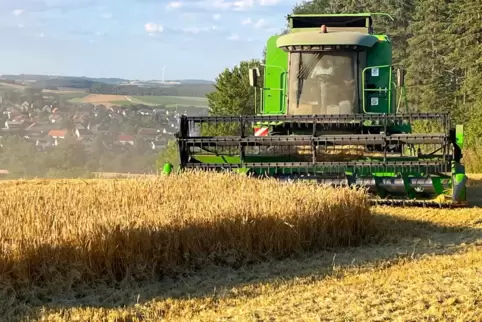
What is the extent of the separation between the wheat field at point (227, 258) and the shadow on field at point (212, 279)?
0.5 inches

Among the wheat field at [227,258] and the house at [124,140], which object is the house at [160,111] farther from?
the wheat field at [227,258]

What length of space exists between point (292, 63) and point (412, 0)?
36319mm

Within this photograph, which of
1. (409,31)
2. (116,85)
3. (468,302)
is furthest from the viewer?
(116,85)

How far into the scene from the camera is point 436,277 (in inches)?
200

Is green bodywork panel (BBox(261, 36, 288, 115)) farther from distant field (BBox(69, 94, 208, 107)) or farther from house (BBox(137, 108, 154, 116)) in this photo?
distant field (BBox(69, 94, 208, 107))

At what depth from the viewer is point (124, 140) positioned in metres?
34.2

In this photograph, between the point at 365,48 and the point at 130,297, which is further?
the point at 365,48

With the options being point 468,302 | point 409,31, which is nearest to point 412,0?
point 409,31

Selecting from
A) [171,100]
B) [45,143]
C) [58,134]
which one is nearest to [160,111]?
[171,100]

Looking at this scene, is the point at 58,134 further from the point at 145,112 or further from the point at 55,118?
the point at 145,112

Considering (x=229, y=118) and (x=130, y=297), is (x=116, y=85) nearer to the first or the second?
(x=229, y=118)

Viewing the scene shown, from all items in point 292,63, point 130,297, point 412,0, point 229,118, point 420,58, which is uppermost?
point 412,0

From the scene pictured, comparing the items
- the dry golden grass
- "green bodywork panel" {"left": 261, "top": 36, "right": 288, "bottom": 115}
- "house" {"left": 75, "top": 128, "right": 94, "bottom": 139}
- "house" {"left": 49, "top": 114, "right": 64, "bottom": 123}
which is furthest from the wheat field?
"house" {"left": 49, "top": 114, "right": 64, "bottom": 123}

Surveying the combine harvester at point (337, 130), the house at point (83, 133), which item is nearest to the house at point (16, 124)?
the house at point (83, 133)
